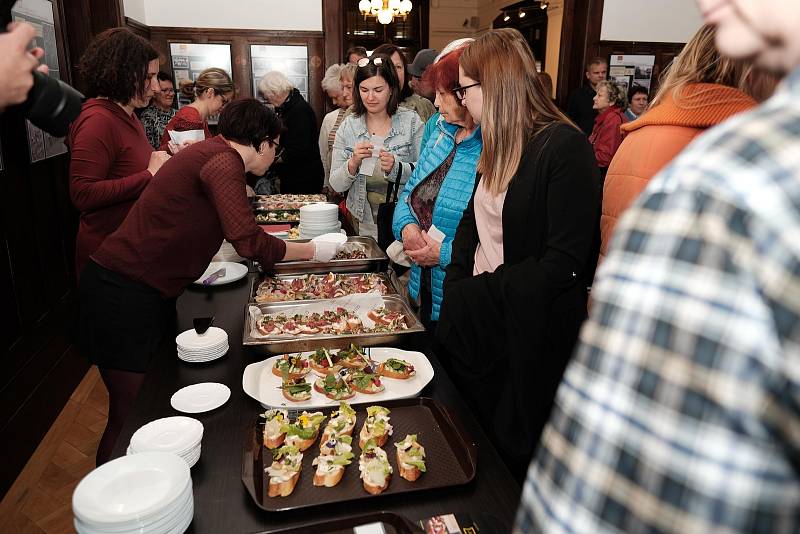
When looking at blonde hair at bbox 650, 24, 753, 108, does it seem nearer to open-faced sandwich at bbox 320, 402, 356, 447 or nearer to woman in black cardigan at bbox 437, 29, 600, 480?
woman in black cardigan at bbox 437, 29, 600, 480

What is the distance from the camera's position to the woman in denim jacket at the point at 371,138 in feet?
9.60

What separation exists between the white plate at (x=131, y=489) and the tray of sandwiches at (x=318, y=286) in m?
1.05

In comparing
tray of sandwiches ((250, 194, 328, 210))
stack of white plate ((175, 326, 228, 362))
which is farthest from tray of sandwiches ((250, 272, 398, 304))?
tray of sandwiches ((250, 194, 328, 210))

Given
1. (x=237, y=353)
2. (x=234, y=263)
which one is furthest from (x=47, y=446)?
(x=237, y=353)

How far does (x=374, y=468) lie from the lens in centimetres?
109

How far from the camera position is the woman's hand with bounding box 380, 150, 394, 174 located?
2820 mm

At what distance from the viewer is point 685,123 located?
50.7 inches

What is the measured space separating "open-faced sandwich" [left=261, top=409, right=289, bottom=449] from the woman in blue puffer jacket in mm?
897

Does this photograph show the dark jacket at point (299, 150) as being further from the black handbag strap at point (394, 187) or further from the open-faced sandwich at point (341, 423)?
the open-faced sandwich at point (341, 423)

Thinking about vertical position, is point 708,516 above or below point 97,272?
above

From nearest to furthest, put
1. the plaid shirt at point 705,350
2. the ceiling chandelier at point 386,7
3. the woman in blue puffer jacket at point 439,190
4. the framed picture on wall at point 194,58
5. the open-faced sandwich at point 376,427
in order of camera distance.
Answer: the plaid shirt at point 705,350 < the open-faced sandwich at point 376,427 < the woman in blue puffer jacket at point 439,190 < the framed picture on wall at point 194,58 < the ceiling chandelier at point 386,7

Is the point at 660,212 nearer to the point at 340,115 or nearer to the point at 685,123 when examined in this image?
the point at 685,123

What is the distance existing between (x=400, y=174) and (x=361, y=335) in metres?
1.40

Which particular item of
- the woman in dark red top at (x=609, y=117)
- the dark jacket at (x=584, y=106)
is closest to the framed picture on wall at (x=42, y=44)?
the woman in dark red top at (x=609, y=117)
